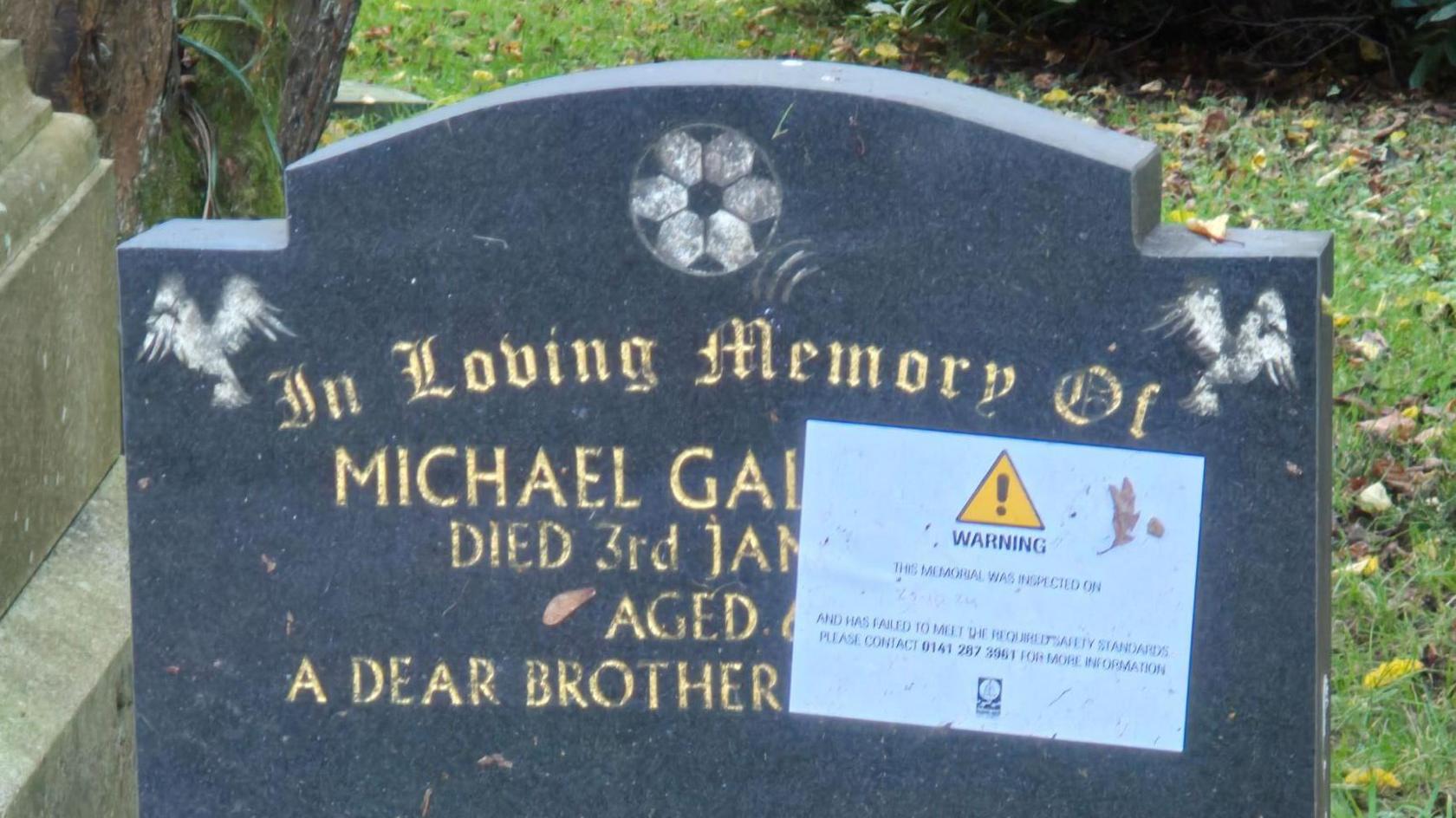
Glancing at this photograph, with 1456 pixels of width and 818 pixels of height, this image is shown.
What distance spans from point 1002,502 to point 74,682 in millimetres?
1286

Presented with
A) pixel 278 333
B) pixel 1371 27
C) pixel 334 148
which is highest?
pixel 1371 27

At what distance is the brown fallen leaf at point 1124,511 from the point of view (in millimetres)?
1800

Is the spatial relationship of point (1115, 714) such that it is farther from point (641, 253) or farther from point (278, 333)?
point (278, 333)

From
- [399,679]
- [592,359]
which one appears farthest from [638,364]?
[399,679]

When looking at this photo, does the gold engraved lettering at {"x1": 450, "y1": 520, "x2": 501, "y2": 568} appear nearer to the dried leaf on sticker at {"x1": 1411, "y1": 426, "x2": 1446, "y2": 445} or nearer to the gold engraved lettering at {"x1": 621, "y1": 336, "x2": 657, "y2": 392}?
the gold engraved lettering at {"x1": 621, "y1": 336, "x2": 657, "y2": 392}

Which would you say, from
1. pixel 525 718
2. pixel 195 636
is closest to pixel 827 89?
pixel 525 718

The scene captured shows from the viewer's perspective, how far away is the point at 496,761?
6.40ft

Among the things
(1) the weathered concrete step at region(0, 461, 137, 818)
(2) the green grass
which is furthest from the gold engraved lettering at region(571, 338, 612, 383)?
(2) the green grass

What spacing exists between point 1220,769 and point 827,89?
86 cm

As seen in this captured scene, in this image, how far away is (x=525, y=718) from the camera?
1941mm

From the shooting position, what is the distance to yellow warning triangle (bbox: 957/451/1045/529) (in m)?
1.81

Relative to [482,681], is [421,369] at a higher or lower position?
higher

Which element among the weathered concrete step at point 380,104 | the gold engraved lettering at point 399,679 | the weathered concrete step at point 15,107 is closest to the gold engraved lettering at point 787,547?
the gold engraved lettering at point 399,679

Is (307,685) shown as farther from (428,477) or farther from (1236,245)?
(1236,245)
